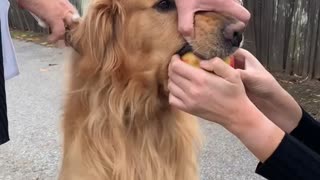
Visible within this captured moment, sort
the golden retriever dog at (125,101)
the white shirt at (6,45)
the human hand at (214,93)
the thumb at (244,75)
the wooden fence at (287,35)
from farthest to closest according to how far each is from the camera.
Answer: the wooden fence at (287,35) < the white shirt at (6,45) < the golden retriever dog at (125,101) < the thumb at (244,75) < the human hand at (214,93)

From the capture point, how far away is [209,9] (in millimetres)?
2271

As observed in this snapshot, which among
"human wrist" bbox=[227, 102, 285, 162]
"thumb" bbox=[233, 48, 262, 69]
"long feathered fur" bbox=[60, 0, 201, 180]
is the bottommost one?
"long feathered fur" bbox=[60, 0, 201, 180]

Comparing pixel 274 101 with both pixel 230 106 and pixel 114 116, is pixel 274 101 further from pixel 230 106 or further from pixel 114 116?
pixel 114 116

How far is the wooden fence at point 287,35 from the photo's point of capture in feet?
23.3

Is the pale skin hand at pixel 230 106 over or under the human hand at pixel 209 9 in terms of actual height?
under

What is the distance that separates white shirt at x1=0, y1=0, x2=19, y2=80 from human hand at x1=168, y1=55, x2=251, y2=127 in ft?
3.82

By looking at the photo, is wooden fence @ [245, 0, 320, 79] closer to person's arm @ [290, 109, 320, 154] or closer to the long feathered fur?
the long feathered fur

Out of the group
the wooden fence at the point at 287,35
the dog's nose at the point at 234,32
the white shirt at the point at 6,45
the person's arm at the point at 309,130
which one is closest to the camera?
the dog's nose at the point at 234,32

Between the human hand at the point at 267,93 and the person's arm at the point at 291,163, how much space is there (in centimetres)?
31

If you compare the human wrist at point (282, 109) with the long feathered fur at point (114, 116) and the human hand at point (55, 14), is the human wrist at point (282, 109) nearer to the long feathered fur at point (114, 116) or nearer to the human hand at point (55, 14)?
the long feathered fur at point (114, 116)

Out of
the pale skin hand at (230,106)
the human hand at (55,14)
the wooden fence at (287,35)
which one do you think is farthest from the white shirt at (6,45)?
the wooden fence at (287,35)

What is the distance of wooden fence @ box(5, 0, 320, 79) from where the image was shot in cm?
710

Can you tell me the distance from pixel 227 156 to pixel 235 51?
2.85m

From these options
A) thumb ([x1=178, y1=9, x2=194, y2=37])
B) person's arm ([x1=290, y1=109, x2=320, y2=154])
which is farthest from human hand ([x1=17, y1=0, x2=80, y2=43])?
person's arm ([x1=290, y1=109, x2=320, y2=154])
